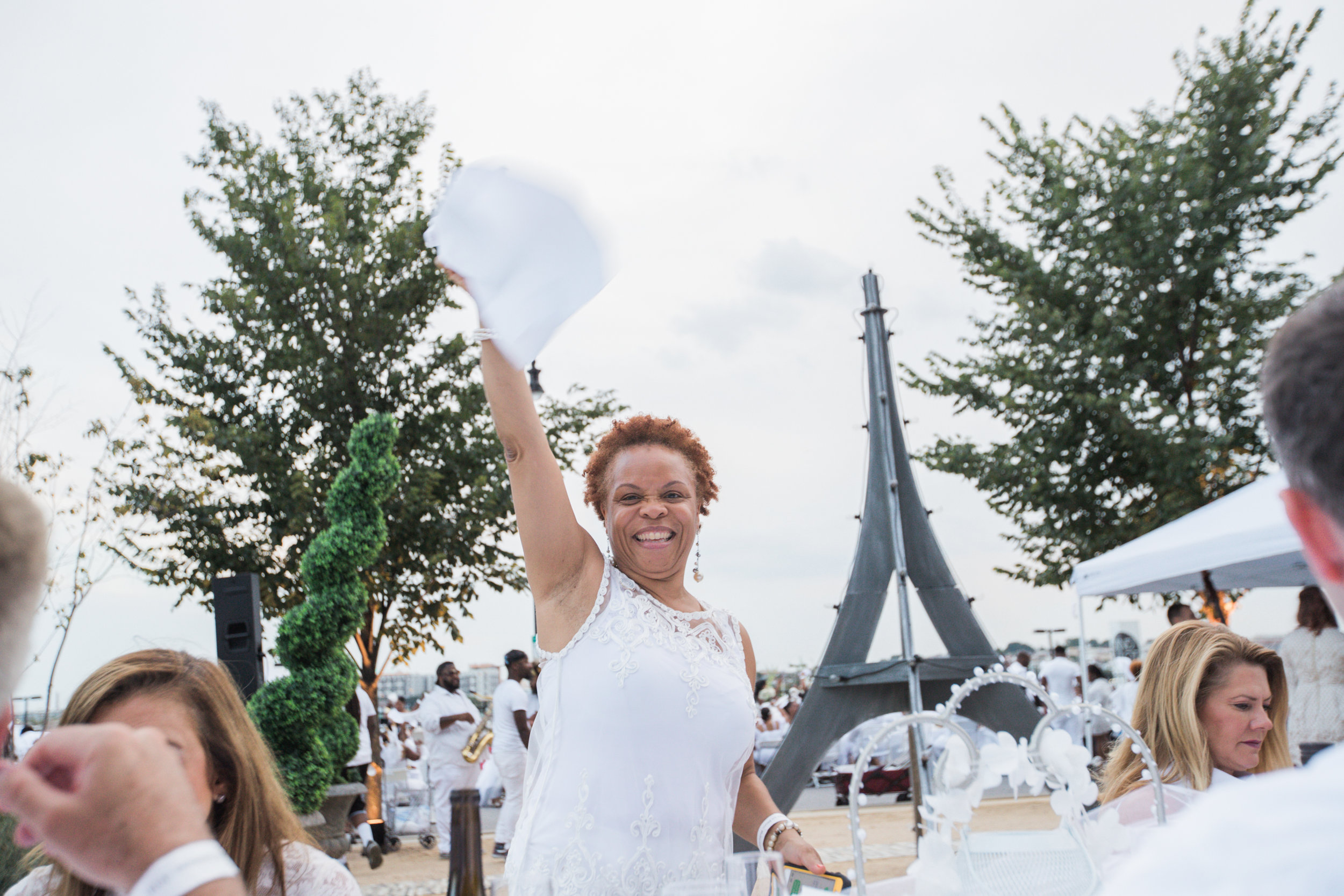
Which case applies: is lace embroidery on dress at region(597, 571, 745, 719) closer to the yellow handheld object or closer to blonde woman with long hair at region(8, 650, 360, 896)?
the yellow handheld object

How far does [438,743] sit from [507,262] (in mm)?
8447

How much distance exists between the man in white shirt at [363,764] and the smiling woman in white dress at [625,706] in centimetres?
773

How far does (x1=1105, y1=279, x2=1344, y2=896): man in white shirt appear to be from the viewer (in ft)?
1.67

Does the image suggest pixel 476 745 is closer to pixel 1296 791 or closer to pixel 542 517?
pixel 542 517

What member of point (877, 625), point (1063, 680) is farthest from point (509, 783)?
point (1063, 680)

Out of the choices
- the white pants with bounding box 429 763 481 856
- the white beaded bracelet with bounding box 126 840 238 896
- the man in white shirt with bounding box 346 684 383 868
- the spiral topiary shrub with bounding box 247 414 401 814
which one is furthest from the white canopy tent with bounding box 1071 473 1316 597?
the man in white shirt with bounding box 346 684 383 868

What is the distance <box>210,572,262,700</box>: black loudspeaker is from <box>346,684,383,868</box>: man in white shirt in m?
1.13

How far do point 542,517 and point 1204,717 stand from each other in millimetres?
1862

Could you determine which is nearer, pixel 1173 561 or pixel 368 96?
pixel 1173 561

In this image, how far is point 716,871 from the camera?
1.68 meters

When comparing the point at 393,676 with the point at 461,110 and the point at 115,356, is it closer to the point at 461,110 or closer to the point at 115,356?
the point at 115,356

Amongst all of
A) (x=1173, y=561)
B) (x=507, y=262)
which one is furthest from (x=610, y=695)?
(x=1173, y=561)

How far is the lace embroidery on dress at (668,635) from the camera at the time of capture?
1788 mm

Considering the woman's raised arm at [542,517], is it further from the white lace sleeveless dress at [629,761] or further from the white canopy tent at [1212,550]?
the white canopy tent at [1212,550]
